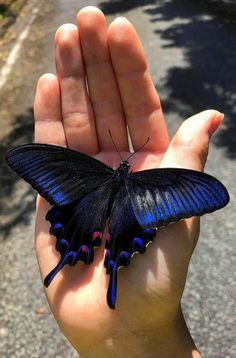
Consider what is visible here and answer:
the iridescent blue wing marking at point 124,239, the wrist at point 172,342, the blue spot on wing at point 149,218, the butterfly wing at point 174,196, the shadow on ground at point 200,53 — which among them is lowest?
the shadow on ground at point 200,53

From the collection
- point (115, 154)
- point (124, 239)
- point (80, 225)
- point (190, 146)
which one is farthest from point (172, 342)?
point (115, 154)

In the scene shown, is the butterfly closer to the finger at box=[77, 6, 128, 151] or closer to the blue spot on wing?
the blue spot on wing

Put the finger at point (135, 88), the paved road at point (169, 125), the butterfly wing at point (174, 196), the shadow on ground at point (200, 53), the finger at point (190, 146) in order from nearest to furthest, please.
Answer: the butterfly wing at point (174, 196) < the finger at point (190, 146) < the finger at point (135, 88) < the paved road at point (169, 125) < the shadow on ground at point (200, 53)

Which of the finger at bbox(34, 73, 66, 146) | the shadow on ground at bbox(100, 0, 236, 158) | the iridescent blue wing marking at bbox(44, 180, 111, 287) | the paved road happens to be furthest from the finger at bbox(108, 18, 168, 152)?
the shadow on ground at bbox(100, 0, 236, 158)

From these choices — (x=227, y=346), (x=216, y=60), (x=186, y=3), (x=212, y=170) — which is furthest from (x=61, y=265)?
(x=186, y=3)

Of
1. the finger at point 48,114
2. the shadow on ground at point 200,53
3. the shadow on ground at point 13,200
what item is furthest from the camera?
the shadow on ground at point 200,53

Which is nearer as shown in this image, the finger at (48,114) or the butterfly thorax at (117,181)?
the butterfly thorax at (117,181)

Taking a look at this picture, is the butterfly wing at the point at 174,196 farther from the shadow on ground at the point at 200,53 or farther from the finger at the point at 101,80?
the shadow on ground at the point at 200,53

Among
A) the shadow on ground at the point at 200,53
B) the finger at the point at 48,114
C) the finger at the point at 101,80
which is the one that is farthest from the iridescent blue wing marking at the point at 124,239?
the shadow on ground at the point at 200,53
